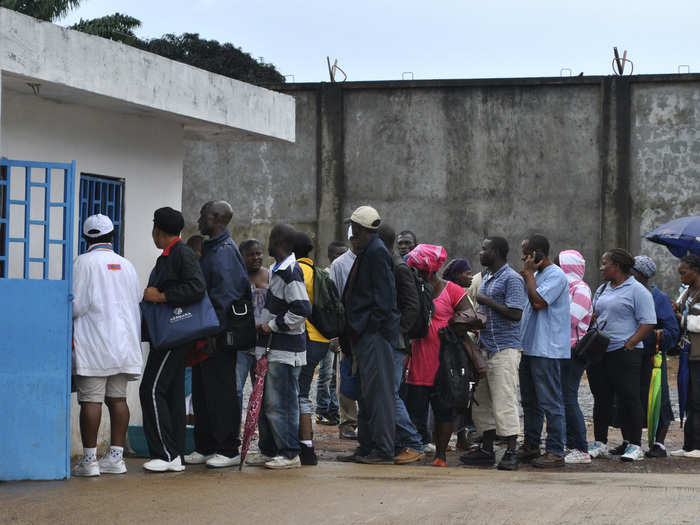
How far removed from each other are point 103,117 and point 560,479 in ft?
14.5

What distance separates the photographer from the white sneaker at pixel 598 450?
9727 mm

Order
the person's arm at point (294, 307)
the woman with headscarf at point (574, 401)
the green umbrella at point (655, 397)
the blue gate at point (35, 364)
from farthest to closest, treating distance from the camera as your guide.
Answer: the green umbrella at point (655, 397), the woman with headscarf at point (574, 401), the person's arm at point (294, 307), the blue gate at point (35, 364)

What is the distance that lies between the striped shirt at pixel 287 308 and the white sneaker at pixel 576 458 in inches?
107

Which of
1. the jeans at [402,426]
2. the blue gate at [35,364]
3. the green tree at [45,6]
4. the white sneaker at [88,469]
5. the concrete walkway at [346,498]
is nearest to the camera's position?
the concrete walkway at [346,498]

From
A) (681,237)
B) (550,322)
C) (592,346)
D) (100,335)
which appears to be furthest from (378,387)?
(681,237)

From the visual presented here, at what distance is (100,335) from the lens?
287 inches

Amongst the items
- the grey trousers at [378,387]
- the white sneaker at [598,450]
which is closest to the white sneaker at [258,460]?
the grey trousers at [378,387]

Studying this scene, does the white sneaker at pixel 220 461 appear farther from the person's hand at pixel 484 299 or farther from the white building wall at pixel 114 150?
the person's hand at pixel 484 299

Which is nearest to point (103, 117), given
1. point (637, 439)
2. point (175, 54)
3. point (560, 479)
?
point (560, 479)

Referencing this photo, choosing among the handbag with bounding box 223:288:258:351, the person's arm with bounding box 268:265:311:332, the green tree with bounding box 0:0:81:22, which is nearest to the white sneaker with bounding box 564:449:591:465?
the person's arm with bounding box 268:265:311:332

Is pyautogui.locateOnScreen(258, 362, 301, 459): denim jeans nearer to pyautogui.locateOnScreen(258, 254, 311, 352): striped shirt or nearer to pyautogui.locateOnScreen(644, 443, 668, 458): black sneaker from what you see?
pyautogui.locateOnScreen(258, 254, 311, 352): striped shirt

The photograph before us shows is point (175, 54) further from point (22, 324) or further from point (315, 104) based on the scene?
point (22, 324)

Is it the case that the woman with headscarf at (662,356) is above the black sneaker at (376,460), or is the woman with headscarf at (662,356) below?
above

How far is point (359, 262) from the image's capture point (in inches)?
332
